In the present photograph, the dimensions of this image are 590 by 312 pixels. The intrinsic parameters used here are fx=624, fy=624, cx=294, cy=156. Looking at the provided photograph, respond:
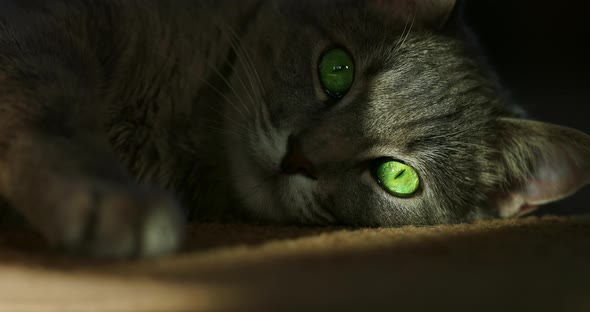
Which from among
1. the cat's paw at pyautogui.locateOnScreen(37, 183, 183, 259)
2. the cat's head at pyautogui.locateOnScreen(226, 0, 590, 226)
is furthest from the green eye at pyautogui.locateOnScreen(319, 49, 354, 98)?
the cat's paw at pyautogui.locateOnScreen(37, 183, 183, 259)

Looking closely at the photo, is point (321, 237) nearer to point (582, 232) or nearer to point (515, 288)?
point (515, 288)

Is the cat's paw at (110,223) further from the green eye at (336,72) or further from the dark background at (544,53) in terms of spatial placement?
the dark background at (544,53)

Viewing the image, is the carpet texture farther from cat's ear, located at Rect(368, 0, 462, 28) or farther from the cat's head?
cat's ear, located at Rect(368, 0, 462, 28)

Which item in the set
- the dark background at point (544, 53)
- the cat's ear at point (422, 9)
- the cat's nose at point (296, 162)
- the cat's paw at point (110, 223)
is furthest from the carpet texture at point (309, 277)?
the dark background at point (544, 53)

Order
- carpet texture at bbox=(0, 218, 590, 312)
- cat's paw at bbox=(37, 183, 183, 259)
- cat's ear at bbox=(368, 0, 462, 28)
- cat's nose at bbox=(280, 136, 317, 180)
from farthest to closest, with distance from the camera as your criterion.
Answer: cat's ear at bbox=(368, 0, 462, 28) < cat's nose at bbox=(280, 136, 317, 180) < cat's paw at bbox=(37, 183, 183, 259) < carpet texture at bbox=(0, 218, 590, 312)

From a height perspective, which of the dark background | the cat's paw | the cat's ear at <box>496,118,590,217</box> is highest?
the dark background

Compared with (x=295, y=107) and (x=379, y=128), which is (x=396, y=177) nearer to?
(x=379, y=128)

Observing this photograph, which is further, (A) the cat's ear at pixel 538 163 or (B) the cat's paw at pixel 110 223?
(A) the cat's ear at pixel 538 163
